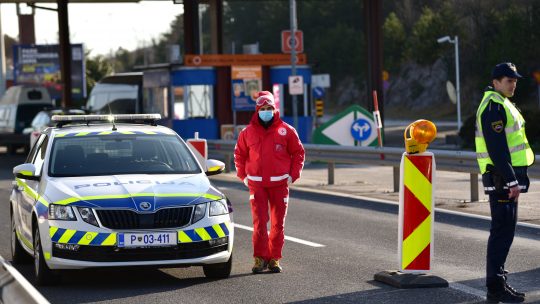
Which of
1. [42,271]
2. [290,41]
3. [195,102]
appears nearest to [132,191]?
[42,271]

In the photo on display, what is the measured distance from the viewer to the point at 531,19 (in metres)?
65.4

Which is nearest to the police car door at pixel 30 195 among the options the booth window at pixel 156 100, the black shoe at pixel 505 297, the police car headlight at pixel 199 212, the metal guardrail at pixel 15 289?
the police car headlight at pixel 199 212

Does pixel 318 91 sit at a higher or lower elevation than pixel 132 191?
lower

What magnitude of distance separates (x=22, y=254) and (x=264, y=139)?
8.94 feet

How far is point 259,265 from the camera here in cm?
1123

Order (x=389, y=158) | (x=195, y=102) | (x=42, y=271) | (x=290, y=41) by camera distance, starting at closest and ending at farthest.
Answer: (x=42, y=271)
(x=389, y=158)
(x=290, y=41)
(x=195, y=102)

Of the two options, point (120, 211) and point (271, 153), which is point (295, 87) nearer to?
point (271, 153)

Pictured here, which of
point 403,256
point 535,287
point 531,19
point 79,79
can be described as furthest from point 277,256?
point 79,79

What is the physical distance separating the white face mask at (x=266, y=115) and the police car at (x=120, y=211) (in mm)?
739

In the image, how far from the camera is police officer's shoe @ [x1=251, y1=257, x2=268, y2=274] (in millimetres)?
11234

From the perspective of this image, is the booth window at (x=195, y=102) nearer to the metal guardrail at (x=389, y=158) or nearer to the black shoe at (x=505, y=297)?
the metal guardrail at (x=389, y=158)

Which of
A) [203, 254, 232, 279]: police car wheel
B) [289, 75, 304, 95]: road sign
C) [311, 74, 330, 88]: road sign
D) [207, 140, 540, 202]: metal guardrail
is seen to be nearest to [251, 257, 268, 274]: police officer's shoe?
[203, 254, 232, 279]: police car wheel

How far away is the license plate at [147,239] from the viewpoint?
1020cm

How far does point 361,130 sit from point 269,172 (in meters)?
14.0
